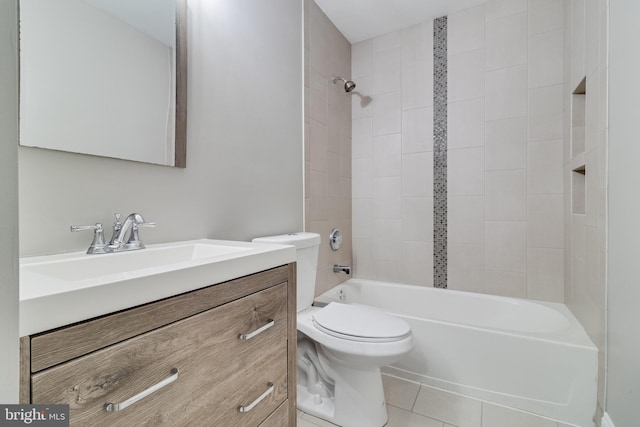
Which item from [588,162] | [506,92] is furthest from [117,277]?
[506,92]

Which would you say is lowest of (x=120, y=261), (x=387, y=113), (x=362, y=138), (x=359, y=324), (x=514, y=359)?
(x=514, y=359)

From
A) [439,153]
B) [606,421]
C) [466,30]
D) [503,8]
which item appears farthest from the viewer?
[439,153]

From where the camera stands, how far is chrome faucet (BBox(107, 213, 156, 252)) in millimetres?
934

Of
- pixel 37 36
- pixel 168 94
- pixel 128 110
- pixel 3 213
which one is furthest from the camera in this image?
pixel 168 94

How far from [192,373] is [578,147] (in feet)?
7.20

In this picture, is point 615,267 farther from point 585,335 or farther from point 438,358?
point 438,358

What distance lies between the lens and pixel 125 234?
98cm

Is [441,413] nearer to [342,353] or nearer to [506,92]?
[342,353]

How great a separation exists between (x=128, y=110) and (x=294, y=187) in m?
1.00

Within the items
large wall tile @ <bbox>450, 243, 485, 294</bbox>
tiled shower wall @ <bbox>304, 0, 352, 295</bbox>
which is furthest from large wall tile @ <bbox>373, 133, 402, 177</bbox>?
large wall tile @ <bbox>450, 243, 485, 294</bbox>

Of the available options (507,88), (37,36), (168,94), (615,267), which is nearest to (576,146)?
(507,88)

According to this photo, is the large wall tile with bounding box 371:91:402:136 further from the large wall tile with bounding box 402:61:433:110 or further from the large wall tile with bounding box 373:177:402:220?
the large wall tile with bounding box 373:177:402:220

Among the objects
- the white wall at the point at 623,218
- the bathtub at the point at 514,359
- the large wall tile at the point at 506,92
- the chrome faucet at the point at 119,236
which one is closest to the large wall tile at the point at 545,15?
the large wall tile at the point at 506,92

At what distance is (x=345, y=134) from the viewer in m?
2.53
